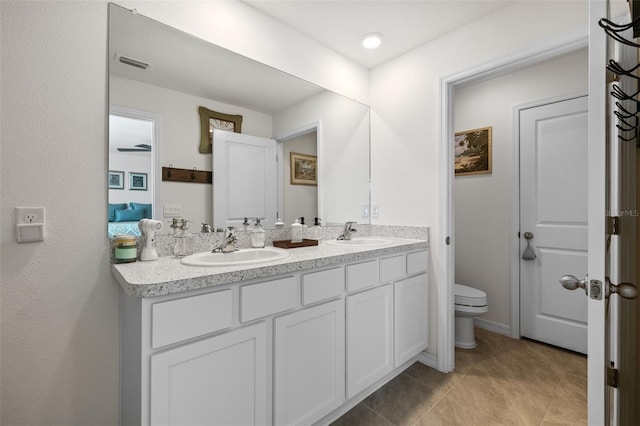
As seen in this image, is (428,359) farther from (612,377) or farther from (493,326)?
(612,377)

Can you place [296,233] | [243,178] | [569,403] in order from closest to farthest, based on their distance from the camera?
[569,403] < [243,178] < [296,233]

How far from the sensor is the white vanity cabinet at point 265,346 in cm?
100

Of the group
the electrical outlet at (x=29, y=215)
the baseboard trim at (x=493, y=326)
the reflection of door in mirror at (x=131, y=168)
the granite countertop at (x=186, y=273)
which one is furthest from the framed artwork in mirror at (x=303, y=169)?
the baseboard trim at (x=493, y=326)

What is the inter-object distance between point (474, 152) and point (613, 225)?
2.34m

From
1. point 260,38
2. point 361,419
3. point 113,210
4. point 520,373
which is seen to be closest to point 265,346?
point 361,419

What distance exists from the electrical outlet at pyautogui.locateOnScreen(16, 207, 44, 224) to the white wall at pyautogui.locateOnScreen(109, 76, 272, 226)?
0.43 metres

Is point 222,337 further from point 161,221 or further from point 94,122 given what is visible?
point 94,122

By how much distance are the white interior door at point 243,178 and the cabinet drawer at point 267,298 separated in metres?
0.63

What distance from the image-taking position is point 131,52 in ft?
4.64

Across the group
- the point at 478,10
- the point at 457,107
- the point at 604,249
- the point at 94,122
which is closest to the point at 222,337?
the point at 94,122

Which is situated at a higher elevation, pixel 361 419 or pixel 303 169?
pixel 303 169

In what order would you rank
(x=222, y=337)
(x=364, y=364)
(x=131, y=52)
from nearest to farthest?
A: (x=222, y=337), (x=131, y=52), (x=364, y=364)

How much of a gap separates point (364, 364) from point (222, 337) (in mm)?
945

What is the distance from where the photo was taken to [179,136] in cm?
157
